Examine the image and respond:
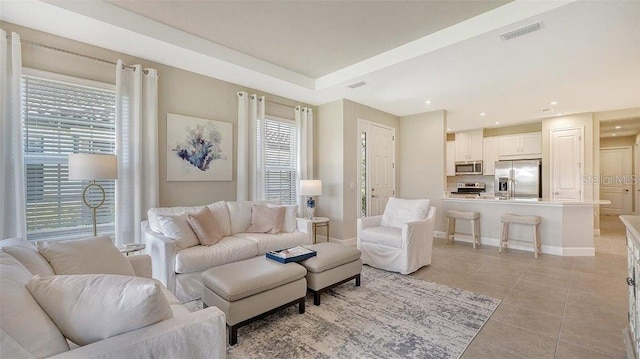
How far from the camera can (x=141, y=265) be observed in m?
2.07

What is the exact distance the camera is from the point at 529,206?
481 centimetres

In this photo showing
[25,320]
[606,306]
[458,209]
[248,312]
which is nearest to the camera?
[25,320]

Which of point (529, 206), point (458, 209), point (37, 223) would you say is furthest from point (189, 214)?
point (529, 206)

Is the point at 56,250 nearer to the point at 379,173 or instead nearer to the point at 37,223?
the point at 37,223

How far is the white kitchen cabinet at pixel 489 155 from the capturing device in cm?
736

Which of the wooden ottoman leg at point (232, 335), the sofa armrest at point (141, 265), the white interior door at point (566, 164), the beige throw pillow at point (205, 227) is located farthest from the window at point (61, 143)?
the white interior door at point (566, 164)

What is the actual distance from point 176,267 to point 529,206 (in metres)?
5.43

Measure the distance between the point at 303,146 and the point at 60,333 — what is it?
14.2 ft

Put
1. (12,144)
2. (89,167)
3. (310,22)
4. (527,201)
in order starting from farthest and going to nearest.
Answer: (527,201)
(310,22)
(12,144)
(89,167)

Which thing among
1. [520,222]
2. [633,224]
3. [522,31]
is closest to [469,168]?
[520,222]

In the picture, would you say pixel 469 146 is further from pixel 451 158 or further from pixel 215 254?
pixel 215 254

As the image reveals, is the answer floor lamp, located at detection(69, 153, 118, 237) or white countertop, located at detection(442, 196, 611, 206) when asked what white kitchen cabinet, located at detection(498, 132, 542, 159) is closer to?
white countertop, located at detection(442, 196, 611, 206)

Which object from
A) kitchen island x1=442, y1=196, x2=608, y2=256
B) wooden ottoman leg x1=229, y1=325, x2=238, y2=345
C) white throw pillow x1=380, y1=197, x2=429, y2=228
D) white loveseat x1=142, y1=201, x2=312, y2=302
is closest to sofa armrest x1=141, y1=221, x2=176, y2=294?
white loveseat x1=142, y1=201, x2=312, y2=302

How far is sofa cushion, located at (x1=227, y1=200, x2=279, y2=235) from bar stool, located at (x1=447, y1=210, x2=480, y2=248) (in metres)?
3.73
